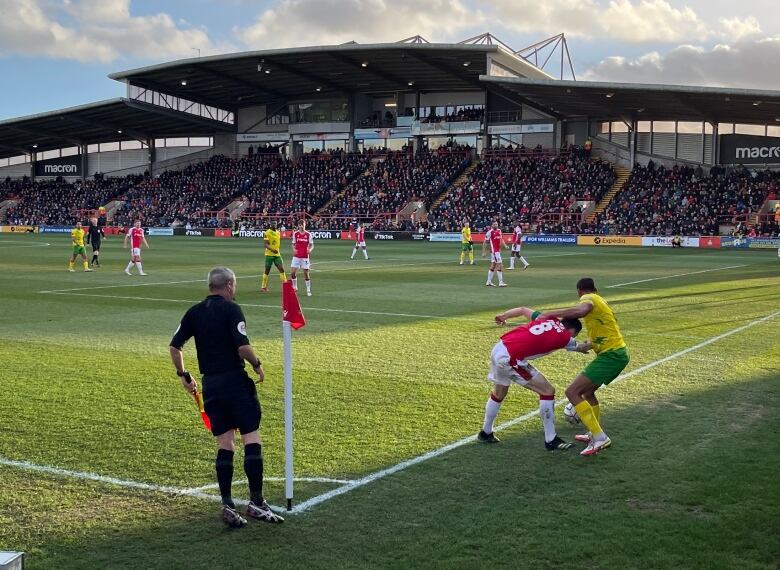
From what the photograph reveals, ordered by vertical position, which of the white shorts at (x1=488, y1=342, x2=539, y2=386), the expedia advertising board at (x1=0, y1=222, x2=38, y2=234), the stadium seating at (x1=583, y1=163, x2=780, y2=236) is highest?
the stadium seating at (x1=583, y1=163, x2=780, y2=236)

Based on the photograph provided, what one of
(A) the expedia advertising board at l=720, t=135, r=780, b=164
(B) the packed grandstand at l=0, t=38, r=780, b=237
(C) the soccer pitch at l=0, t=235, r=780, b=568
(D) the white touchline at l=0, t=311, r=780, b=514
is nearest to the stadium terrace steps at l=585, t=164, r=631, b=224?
(B) the packed grandstand at l=0, t=38, r=780, b=237

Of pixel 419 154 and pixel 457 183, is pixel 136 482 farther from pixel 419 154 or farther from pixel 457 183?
pixel 419 154

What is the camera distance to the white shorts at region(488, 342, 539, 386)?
787 cm

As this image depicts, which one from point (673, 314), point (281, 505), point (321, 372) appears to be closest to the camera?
point (281, 505)

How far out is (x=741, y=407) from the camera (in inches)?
376

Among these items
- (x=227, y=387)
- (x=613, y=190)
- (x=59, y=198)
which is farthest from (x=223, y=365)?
(x=59, y=198)

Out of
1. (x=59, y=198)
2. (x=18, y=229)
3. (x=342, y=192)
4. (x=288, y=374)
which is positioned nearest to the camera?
(x=288, y=374)

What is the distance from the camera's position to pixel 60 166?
295 feet

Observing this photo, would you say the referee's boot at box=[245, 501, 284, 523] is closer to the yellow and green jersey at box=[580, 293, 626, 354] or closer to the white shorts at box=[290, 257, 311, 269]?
the yellow and green jersey at box=[580, 293, 626, 354]

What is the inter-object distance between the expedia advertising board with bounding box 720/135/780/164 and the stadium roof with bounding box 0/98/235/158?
46.3 meters

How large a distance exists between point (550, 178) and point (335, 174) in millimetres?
20591

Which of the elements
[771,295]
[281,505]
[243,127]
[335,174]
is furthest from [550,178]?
[281,505]

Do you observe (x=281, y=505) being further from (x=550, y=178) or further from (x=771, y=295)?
(x=550, y=178)

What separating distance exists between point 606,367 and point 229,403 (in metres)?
4.00
